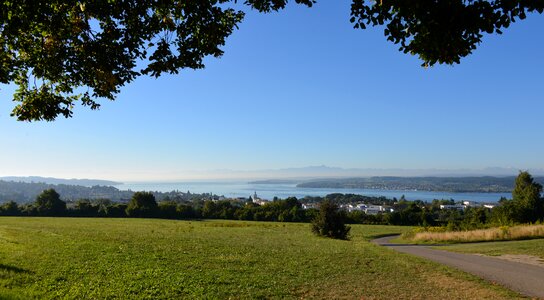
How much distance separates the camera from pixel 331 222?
3269cm

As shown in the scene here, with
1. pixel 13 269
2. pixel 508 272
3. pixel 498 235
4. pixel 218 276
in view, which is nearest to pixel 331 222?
pixel 498 235

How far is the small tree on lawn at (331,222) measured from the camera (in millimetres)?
32531

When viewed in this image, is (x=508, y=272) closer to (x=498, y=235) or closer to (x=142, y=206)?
(x=498, y=235)

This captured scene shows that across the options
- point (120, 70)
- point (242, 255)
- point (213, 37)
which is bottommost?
point (242, 255)

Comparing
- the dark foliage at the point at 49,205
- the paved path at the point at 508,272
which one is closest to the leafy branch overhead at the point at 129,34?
the paved path at the point at 508,272

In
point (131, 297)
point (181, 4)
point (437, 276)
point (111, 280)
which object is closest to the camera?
point (181, 4)

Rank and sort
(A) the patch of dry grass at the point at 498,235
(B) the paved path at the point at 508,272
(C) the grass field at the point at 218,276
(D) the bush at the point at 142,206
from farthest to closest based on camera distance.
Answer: (D) the bush at the point at 142,206 < (A) the patch of dry grass at the point at 498,235 < (B) the paved path at the point at 508,272 < (C) the grass field at the point at 218,276

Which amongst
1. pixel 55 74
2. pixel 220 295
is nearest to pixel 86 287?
pixel 220 295

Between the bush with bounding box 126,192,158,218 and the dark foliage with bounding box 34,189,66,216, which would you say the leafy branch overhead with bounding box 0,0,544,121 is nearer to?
the bush with bounding box 126,192,158,218

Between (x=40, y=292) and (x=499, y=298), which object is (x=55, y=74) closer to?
(x=40, y=292)

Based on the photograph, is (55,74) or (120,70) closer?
(120,70)

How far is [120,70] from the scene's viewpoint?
8.01 m

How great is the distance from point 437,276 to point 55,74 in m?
12.3

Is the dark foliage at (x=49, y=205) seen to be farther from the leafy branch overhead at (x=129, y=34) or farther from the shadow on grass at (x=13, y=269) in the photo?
the leafy branch overhead at (x=129, y=34)
